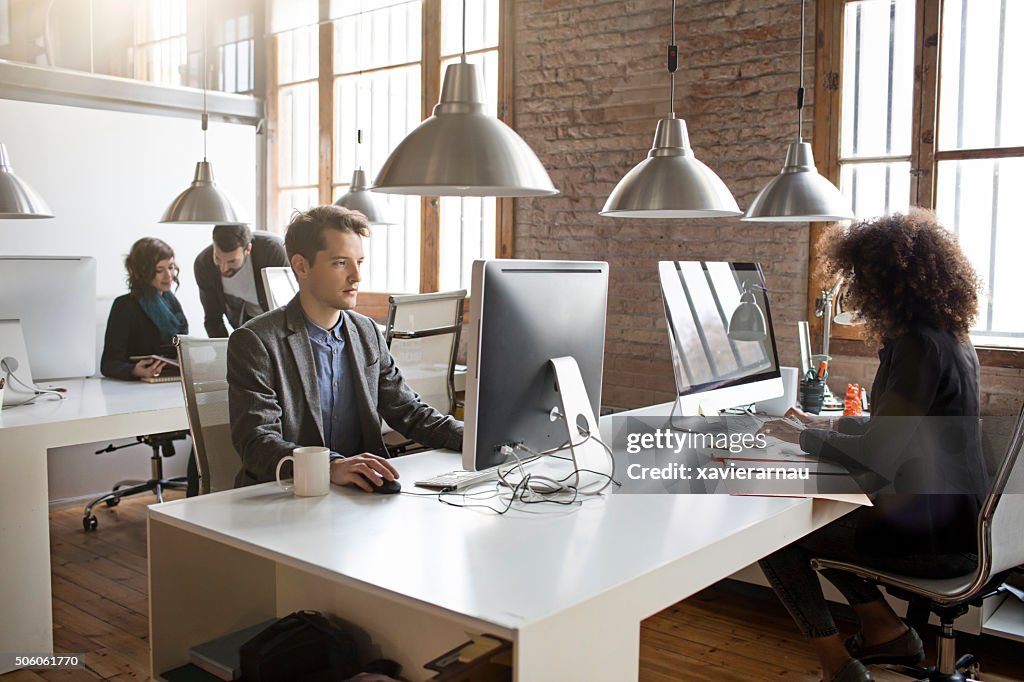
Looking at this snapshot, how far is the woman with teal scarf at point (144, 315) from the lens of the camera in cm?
400

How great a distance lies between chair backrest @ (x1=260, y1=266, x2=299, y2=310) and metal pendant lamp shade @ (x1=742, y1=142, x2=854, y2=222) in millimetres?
2239

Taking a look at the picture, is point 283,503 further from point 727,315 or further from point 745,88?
point 745,88

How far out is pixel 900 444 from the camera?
2.26 meters

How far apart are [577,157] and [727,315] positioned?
2187 millimetres

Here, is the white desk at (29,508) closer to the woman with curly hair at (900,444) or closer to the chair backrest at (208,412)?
the chair backrest at (208,412)

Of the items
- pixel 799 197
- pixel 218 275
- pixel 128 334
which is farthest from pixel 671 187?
pixel 218 275

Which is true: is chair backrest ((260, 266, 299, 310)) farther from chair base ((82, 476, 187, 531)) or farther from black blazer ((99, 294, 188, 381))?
chair base ((82, 476, 187, 531))

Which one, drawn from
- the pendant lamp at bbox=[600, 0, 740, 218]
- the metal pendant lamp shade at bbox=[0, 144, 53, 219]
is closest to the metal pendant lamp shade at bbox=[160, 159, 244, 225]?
the metal pendant lamp shade at bbox=[0, 144, 53, 219]

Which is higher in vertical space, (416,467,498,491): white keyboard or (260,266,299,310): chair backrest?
(260,266,299,310): chair backrest

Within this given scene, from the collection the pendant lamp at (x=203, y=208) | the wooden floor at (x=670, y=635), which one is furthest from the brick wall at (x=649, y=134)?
the pendant lamp at (x=203, y=208)

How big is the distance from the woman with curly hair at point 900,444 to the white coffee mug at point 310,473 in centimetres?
119

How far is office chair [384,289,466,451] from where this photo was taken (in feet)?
12.0

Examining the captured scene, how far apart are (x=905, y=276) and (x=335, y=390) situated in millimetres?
1525

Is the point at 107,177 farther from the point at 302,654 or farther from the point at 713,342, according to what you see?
the point at 302,654
